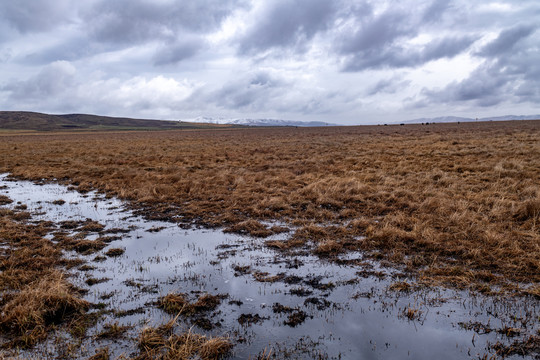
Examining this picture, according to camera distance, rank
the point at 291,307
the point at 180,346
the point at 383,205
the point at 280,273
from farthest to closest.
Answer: the point at 383,205 < the point at 280,273 < the point at 291,307 < the point at 180,346

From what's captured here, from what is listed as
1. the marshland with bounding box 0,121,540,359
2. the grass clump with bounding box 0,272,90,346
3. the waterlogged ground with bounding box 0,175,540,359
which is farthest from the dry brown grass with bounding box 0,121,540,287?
the grass clump with bounding box 0,272,90,346

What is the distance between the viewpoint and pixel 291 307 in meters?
5.93

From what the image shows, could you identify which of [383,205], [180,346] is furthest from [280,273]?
[383,205]

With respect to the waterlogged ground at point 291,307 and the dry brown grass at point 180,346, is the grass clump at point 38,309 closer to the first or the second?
the waterlogged ground at point 291,307

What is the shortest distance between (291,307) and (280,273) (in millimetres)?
1394

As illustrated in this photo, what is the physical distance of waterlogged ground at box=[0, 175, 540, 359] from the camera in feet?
15.9

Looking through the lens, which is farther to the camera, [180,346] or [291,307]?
[291,307]

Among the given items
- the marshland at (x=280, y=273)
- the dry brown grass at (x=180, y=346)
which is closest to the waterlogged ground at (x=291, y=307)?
the marshland at (x=280, y=273)

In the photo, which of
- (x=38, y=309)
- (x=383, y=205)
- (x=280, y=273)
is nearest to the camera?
(x=38, y=309)

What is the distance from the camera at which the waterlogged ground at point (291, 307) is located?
484 cm

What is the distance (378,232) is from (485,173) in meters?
10.9

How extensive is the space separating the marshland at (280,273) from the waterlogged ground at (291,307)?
32 millimetres

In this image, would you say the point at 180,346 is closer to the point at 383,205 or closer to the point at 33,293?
the point at 33,293

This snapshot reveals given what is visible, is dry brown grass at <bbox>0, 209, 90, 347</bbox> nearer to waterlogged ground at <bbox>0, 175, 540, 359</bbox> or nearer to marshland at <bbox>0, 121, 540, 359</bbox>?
marshland at <bbox>0, 121, 540, 359</bbox>
